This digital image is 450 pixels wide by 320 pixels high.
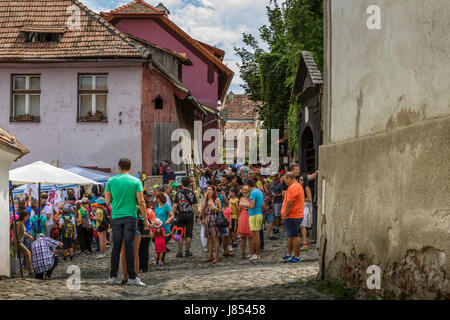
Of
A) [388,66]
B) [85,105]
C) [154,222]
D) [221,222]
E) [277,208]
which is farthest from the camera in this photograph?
[85,105]

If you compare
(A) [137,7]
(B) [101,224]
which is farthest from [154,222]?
(A) [137,7]

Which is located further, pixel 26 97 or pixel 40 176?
pixel 26 97

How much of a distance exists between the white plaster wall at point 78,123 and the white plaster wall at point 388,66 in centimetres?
1660

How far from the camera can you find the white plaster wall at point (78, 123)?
81.5ft

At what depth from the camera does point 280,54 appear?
3150cm

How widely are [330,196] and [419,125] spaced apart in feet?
10.3

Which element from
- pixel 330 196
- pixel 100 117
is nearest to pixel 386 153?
pixel 330 196

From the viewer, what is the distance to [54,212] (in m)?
17.7

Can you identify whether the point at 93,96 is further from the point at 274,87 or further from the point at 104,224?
the point at 274,87

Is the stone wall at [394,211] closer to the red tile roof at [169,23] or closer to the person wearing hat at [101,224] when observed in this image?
the person wearing hat at [101,224]

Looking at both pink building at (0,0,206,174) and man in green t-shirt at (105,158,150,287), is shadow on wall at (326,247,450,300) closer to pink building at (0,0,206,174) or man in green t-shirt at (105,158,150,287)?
man in green t-shirt at (105,158,150,287)

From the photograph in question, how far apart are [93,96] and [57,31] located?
314 cm

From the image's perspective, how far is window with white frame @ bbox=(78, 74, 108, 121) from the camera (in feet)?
81.7
